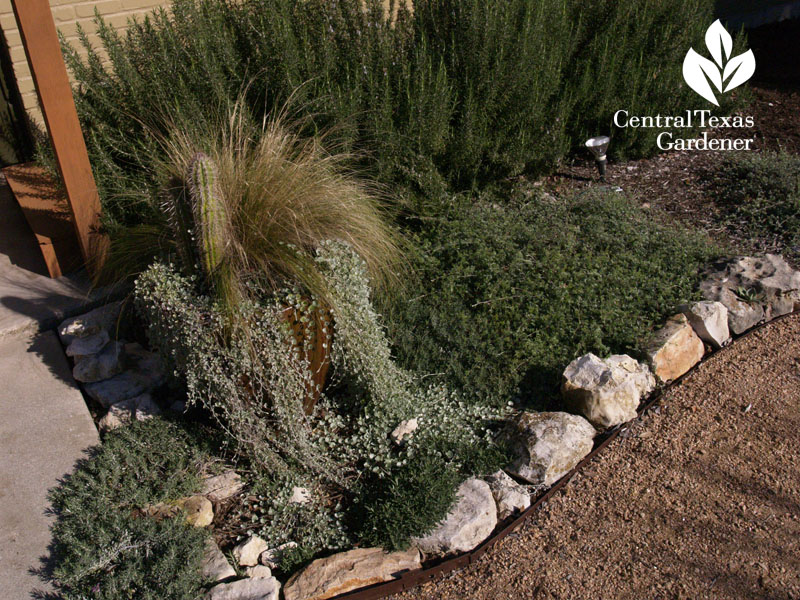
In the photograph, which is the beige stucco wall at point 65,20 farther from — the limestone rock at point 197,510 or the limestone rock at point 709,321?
the limestone rock at point 709,321

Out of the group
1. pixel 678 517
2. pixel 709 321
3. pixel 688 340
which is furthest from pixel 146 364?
pixel 709 321

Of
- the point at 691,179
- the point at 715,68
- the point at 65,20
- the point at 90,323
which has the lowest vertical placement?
the point at 691,179

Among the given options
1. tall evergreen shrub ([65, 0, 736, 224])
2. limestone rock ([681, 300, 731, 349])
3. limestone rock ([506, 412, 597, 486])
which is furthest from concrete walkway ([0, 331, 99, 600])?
limestone rock ([681, 300, 731, 349])

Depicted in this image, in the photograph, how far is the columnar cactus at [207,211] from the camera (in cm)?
294

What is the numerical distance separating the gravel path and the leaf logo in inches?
143

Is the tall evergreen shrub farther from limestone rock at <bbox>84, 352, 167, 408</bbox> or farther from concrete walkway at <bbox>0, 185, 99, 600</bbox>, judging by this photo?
limestone rock at <bbox>84, 352, 167, 408</bbox>

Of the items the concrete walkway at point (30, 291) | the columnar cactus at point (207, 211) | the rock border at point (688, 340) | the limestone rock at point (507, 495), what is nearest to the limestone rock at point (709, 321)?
the rock border at point (688, 340)

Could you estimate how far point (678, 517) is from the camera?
2965 mm

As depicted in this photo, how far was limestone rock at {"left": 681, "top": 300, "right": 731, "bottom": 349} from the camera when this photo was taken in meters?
3.97

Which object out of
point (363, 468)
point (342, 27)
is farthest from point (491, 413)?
point (342, 27)

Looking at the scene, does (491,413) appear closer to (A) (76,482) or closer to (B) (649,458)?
(B) (649,458)

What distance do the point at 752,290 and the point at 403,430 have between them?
2400 millimetres

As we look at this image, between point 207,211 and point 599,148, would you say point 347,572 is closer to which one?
point 207,211

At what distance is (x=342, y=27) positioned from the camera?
5.07m
